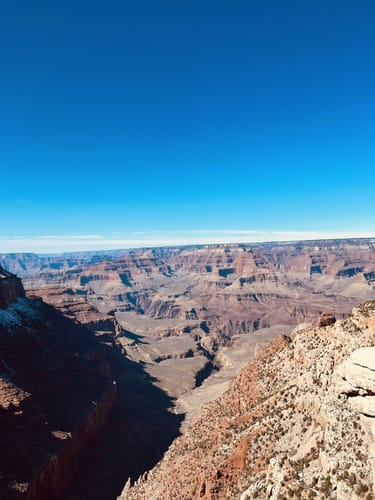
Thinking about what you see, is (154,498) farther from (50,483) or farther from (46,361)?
(46,361)

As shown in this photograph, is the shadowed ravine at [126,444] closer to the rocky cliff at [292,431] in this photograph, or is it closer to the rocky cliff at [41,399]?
the rocky cliff at [41,399]

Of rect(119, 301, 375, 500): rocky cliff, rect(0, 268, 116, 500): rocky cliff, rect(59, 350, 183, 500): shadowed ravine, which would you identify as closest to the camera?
rect(119, 301, 375, 500): rocky cliff

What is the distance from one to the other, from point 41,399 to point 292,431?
41410 mm

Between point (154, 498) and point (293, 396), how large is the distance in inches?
744

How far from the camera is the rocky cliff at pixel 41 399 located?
40219 mm

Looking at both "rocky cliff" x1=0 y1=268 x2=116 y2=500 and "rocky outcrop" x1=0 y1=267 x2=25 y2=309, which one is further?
"rocky outcrop" x1=0 y1=267 x2=25 y2=309

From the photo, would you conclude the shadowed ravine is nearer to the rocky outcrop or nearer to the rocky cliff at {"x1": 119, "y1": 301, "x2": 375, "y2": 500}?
the rocky cliff at {"x1": 119, "y1": 301, "x2": 375, "y2": 500}

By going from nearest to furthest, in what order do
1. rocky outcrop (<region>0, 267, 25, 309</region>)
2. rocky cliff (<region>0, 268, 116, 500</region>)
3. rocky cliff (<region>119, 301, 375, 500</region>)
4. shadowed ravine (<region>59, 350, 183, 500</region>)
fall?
rocky cliff (<region>119, 301, 375, 500</region>) < rocky cliff (<region>0, 268, 116, 500</region>) < shadowed ravine (<region>59, 350, 183, 500</region>) < rocky outcrop (<region>0, 267, 25, 309</region>)

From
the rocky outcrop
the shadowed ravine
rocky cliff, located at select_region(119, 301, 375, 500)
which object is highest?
the rocky outcrop

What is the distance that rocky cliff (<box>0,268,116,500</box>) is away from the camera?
40.2 m

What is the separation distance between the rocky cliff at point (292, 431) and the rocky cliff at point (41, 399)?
35.1 feet

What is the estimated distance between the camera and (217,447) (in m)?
32.5

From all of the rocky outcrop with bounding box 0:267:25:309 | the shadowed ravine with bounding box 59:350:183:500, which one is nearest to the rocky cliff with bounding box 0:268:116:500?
the rocky outcrop with bounding box 0:267:25:309

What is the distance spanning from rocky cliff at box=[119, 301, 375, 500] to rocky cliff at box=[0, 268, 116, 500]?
10.7 m
